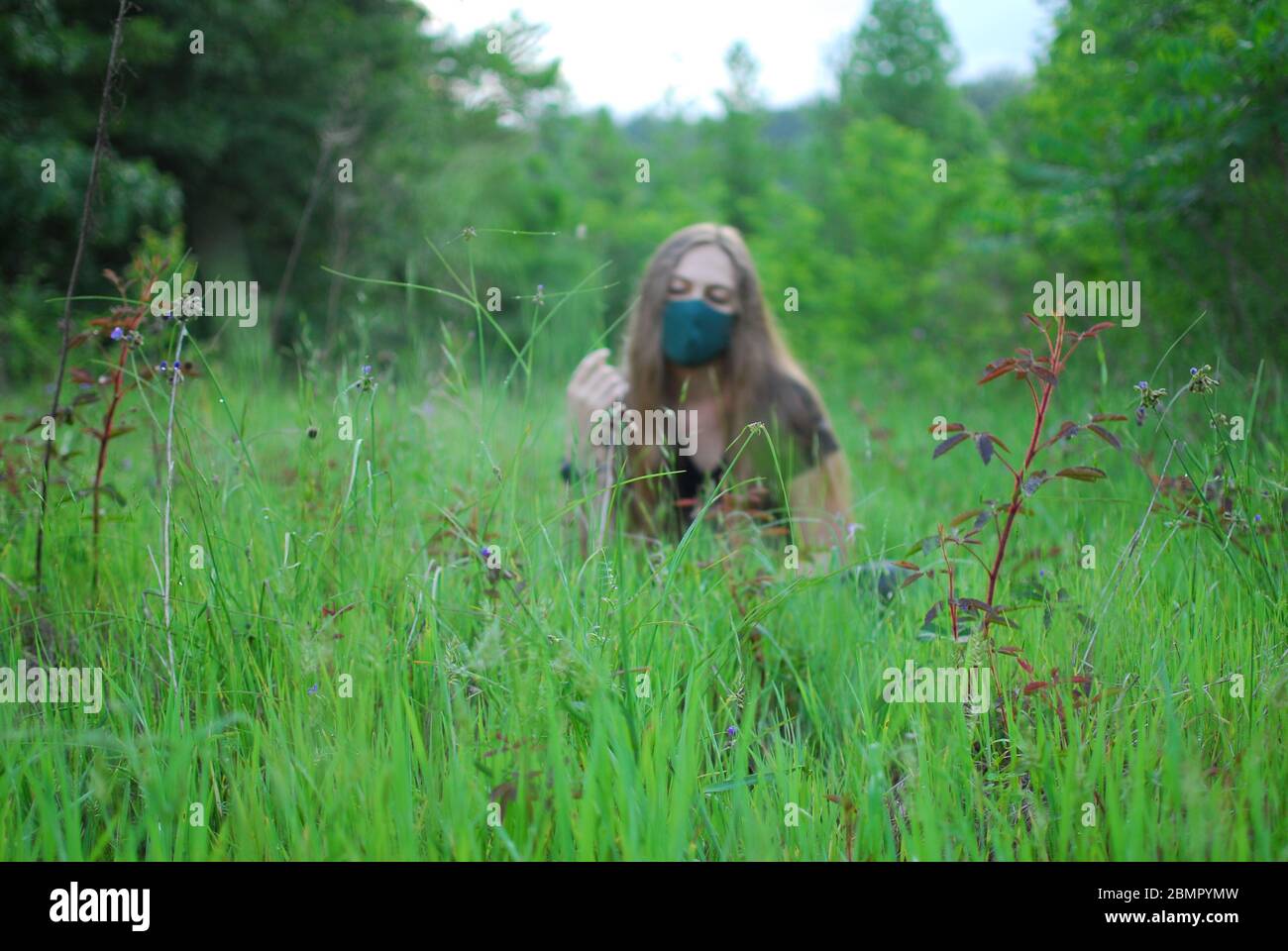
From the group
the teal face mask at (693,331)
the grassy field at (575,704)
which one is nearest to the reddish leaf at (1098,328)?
the grassy field at (575,704)

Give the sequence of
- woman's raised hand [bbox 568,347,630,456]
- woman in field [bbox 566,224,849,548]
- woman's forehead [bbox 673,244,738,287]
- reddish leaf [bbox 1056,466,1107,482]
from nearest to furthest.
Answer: reddish leaf [bbox 1056,466,1107,482]
woman's raised hand [bbox 568,347,630,456]
woman in field [bbox 566,224,849,548]
woman's forehead [bbox 673,244,738,287]

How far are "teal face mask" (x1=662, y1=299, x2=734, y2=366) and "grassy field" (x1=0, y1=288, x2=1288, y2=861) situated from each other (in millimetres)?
1139

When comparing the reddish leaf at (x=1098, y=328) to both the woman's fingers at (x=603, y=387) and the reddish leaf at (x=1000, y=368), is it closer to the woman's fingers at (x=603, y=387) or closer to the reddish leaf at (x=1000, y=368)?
the reddish leaf at (x=1000, y=368)

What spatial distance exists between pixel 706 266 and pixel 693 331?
313 mm

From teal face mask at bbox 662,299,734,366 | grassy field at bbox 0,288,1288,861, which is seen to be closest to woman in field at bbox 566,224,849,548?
teal face mask at bbox 662,299,734,366

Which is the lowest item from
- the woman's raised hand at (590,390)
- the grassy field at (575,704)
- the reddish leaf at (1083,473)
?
the grassy field at (575,704)

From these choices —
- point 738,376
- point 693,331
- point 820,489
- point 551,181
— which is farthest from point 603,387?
point 551,181

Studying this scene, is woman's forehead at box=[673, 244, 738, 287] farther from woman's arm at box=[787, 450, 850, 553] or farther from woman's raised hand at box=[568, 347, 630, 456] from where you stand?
woman's arm at box=[787, 450, 850, 553]

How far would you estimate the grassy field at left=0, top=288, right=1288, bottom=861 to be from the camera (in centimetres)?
128

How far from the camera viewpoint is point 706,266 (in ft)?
11.0

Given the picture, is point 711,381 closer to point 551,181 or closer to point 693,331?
point 693,331

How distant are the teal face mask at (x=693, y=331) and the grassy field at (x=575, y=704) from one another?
3.74 ft

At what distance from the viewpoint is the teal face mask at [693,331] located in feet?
10.6

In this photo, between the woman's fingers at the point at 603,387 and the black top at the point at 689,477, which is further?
the black top at the point at 689,477
